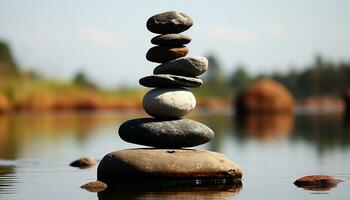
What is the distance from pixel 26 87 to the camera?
83125mm

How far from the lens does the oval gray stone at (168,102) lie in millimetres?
20984

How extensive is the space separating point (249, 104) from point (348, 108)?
8338 millimetres

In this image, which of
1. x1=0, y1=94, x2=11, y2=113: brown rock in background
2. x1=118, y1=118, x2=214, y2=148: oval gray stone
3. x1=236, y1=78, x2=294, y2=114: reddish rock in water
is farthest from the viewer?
x1=0, y1=94, x2=11, y2=113: brown rock in background

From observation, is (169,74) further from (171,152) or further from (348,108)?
(348,108)

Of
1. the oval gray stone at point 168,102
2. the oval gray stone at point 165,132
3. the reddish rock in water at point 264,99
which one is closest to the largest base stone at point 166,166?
the oval gray stone at point 165,132

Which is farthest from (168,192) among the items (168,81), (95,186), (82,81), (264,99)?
(82,81)

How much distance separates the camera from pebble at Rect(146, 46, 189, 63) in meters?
21.4

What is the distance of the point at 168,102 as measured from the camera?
20953mm

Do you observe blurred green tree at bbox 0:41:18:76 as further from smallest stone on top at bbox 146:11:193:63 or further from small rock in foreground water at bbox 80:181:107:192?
small rock in foreground water at bbox 80:181:107:192

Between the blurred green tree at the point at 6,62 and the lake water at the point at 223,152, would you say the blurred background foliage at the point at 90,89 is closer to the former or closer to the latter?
the blurred green tree at the point at 6,62

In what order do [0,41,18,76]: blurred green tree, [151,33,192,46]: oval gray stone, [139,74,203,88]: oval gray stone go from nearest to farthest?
[139,74,203,88]: oval gray stone, [151,33,192,46]: oval gray stone, [0,41,18,76]: blurred green tree

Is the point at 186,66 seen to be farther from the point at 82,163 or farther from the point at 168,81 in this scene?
the point at 82,163

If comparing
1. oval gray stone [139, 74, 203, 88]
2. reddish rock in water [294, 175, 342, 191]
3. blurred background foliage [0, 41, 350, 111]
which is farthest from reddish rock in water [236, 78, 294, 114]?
reddish rock in water [294, 175, 342, 191]

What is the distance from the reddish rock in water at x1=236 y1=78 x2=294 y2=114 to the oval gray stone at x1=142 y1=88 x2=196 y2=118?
50175 millimetres
